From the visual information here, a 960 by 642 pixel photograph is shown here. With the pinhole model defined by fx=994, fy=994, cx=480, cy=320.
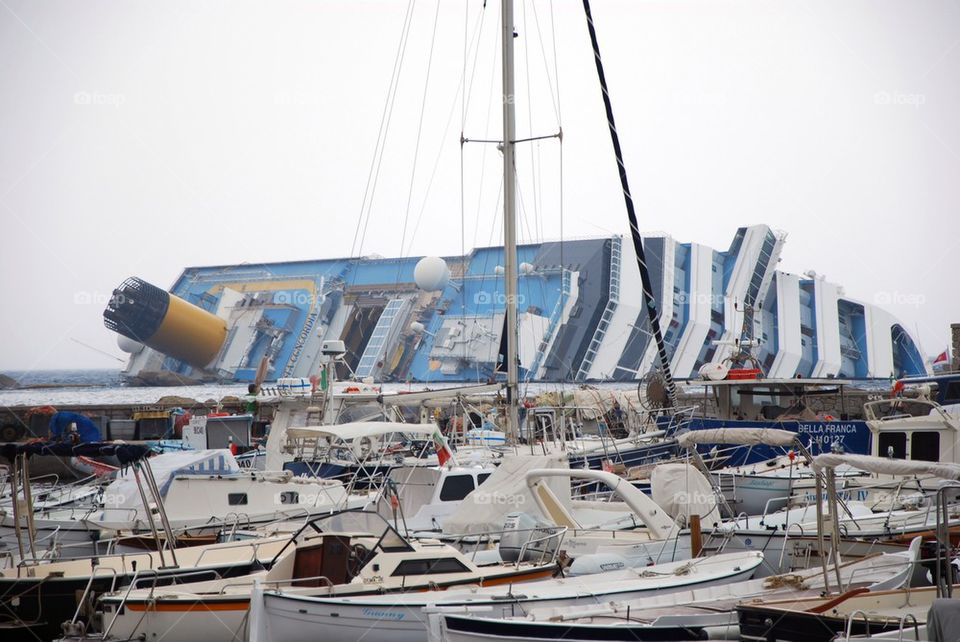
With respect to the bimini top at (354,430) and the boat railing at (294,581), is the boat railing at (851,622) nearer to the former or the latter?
the boat railing at (294,581)

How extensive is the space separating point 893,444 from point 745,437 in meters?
5.19

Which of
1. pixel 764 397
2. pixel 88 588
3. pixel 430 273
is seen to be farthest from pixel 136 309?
pixel 88 588

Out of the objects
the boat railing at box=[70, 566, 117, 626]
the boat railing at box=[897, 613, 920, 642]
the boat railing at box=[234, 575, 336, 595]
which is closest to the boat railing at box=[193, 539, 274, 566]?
the boat railing at box=[70, 566, 117, 626]

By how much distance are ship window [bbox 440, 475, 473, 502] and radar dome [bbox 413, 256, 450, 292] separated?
41.5 m

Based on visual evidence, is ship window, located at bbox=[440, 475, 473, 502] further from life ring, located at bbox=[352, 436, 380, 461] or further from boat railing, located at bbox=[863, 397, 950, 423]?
boat railing, located at bbox=[863, 397, 950, 423]

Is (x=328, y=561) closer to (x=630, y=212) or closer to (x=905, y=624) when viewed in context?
(x=905, y=624)

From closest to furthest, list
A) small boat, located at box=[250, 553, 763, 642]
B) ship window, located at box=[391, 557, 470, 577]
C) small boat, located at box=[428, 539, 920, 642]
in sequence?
small boat, located at box=[428, 539, 920, 642], small boat, located at box=[250, 553, 763, 642], ship window, located at box=[391, 557, 470, 577]

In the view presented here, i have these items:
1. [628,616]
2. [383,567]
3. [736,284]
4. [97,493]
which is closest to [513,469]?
[383,567]

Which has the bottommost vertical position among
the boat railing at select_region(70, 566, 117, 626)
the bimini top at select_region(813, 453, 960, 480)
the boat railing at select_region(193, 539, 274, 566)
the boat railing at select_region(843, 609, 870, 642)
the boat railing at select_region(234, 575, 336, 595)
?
the boat railing at select_region(70, 566, 117, 626)

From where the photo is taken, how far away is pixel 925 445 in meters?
15.7

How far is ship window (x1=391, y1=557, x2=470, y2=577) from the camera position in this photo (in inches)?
368

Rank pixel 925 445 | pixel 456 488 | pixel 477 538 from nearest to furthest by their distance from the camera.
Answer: pixel 477 538
pixel 456 488
pixel 925 445

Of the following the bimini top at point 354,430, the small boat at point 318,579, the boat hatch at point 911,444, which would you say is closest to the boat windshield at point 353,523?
the small boat at point 318,579

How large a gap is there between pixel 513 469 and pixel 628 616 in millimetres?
4551
